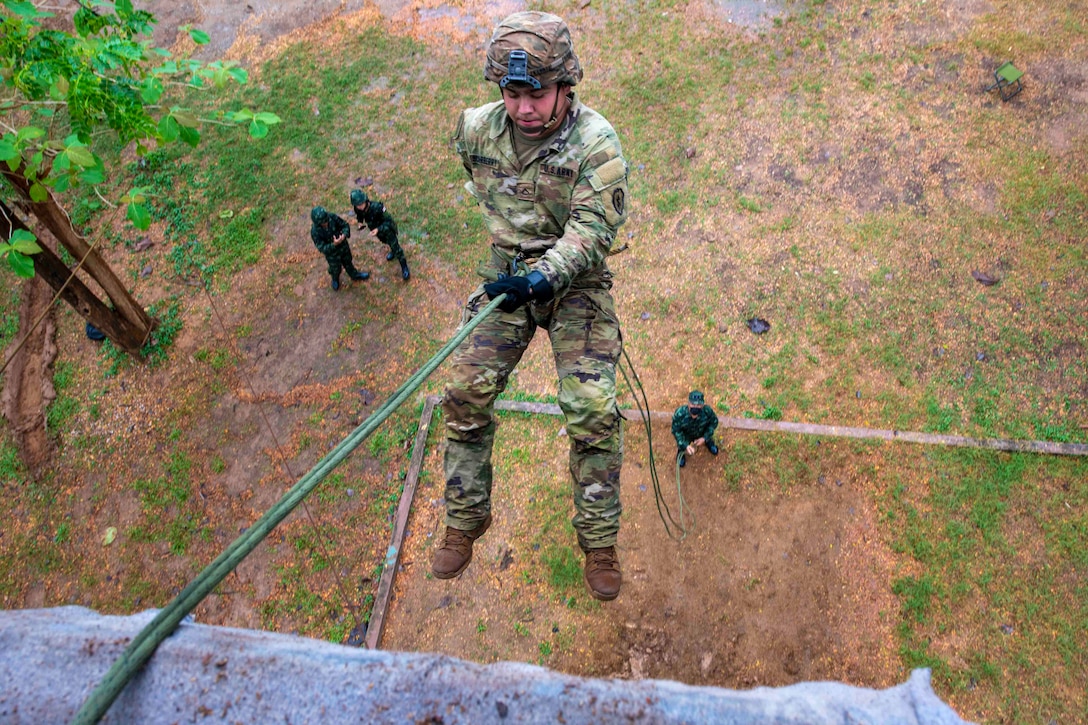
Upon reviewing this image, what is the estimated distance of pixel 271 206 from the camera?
29.2 feet

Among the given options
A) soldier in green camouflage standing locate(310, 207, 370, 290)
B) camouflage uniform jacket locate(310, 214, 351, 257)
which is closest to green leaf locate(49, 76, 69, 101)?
soldier in green camouflage standing locate(310, 207, 370, 290)

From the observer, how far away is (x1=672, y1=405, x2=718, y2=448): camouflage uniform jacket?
5.71 metres

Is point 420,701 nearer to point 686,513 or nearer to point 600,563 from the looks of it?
point 600,563

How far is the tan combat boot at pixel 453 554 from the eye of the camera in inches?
174

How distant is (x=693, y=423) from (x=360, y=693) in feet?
13.7

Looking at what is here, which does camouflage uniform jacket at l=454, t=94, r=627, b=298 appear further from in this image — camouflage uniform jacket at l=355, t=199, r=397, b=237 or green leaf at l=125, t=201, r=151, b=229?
camouflage uniform jacket at l=355, t=199, r=397, b=237

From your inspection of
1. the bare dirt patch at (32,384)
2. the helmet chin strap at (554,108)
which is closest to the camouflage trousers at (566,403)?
the helmet chin strap at (554,108)

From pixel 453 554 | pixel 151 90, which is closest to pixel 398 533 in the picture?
pixel 453 554

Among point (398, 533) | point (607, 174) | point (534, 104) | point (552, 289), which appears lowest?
point (398, 533)

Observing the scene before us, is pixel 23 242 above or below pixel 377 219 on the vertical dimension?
above

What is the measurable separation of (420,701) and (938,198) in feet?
26.9

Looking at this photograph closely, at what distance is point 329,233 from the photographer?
7305 mm

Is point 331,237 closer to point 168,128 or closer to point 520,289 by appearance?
point 168,128

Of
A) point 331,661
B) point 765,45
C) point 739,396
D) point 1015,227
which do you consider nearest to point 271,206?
point 739,396
